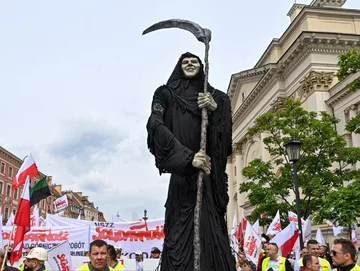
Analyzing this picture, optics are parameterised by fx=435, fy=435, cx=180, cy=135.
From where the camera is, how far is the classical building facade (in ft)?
104

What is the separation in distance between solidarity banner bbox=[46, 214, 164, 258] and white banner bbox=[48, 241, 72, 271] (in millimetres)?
5132

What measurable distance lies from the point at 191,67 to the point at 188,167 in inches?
41.8

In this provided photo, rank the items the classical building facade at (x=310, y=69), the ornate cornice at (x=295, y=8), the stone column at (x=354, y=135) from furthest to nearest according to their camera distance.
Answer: the ornate cornice at (x=295, y=8) < the classical building facade at (x=310, y=69) < the stone column at (x=354, y=135)

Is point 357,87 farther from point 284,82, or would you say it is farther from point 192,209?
point 284,82

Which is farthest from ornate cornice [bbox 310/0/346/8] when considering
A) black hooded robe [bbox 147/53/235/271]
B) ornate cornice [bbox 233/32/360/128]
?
black hooded robe [bbox 147/53/235/271]

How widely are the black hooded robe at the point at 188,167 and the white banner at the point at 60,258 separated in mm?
7242

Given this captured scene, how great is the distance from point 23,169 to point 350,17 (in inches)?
1432

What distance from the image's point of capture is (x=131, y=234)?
15641 millimetres

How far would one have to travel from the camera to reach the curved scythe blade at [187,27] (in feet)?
12.2

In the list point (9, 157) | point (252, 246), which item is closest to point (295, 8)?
point (252, 246)

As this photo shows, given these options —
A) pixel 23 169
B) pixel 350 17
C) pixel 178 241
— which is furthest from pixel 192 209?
pixel 350 17

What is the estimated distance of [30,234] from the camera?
15711 mm

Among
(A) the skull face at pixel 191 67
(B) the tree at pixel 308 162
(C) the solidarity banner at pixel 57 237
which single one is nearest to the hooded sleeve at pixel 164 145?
(A) the skull face at pixel 191 67

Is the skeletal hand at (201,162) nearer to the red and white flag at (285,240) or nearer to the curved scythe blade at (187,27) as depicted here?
the curved scythe blade at (187,27)
